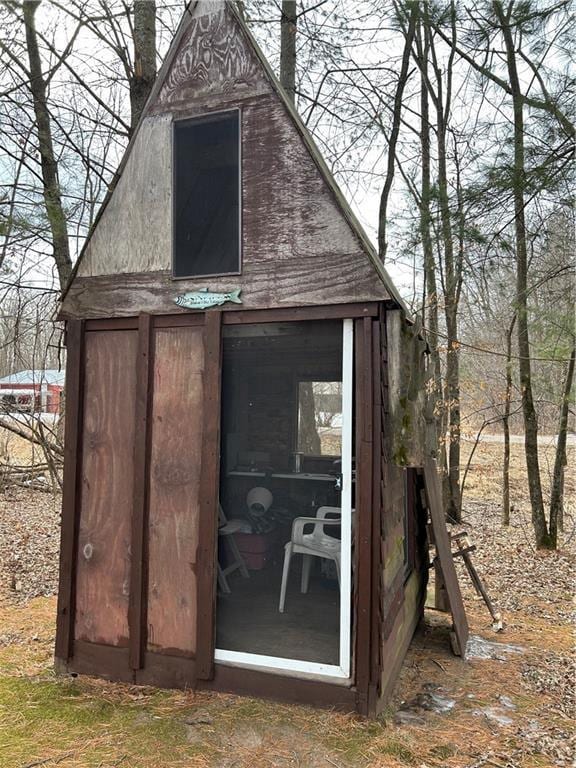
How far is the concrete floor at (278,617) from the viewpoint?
3.56 m

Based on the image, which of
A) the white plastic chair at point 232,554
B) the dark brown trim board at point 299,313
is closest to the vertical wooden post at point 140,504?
the dark brown trim board at point 299,313

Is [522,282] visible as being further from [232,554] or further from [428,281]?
[232,554]

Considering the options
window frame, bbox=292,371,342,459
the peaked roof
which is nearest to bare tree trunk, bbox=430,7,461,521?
window frame, bbox=292,371,342,459

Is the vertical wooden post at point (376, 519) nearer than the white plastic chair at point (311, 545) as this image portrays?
Yes

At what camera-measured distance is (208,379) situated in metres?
3.38

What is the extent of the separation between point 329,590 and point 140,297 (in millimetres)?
2936

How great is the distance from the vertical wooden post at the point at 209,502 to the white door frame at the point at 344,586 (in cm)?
11

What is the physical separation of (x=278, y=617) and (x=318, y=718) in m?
1.21

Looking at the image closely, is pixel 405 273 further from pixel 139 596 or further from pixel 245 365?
pixel 139 596

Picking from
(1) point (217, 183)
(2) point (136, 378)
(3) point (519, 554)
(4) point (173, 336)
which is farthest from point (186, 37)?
(3) point (519, 554)

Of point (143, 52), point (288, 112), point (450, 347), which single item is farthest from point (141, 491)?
point (450, 347)

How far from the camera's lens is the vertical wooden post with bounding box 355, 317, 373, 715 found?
9.90ft

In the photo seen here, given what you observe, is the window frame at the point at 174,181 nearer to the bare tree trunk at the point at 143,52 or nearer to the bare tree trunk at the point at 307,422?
the bare tree trunk at the point at 143,52

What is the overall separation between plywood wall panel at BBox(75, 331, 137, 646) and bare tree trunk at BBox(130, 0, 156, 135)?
9.20 ft
